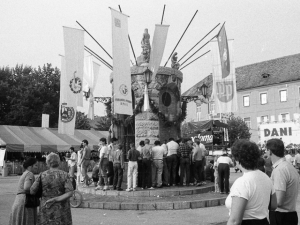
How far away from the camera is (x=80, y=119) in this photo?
48938mm

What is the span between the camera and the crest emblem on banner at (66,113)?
46.5 ft

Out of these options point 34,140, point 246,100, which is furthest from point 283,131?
point 34,140

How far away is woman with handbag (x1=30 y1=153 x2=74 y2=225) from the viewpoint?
5.33m

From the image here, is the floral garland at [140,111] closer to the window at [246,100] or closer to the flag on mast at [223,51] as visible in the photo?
the flag on mast at [223,51]

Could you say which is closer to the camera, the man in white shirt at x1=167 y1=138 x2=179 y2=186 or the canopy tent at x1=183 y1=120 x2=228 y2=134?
the man in white shirt at x1=167 y1=138 x2=179 y2=186

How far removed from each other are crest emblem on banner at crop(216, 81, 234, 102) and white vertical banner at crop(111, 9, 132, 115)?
521 cm

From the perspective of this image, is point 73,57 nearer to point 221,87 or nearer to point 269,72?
point 221,87

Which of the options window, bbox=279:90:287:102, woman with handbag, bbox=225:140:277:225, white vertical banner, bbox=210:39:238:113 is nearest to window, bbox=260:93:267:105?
window, bbox=279:90:287:102

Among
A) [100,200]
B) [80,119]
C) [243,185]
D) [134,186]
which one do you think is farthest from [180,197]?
[80,119]

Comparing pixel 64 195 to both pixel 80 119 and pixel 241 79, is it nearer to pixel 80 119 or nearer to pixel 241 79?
pixel 80 119

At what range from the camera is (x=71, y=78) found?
45.1 feet

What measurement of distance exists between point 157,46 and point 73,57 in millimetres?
3213

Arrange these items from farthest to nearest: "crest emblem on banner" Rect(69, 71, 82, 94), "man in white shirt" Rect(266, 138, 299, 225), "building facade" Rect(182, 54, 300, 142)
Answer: "building facade" Rect(182, 54, 300, 142), "crest emblem on banner" Rect(69, 71, 82, 94), "man in white shirt" Rect(266, 138, 299, 225)

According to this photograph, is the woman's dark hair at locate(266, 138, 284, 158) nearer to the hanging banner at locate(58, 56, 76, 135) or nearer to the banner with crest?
the banner with crest
